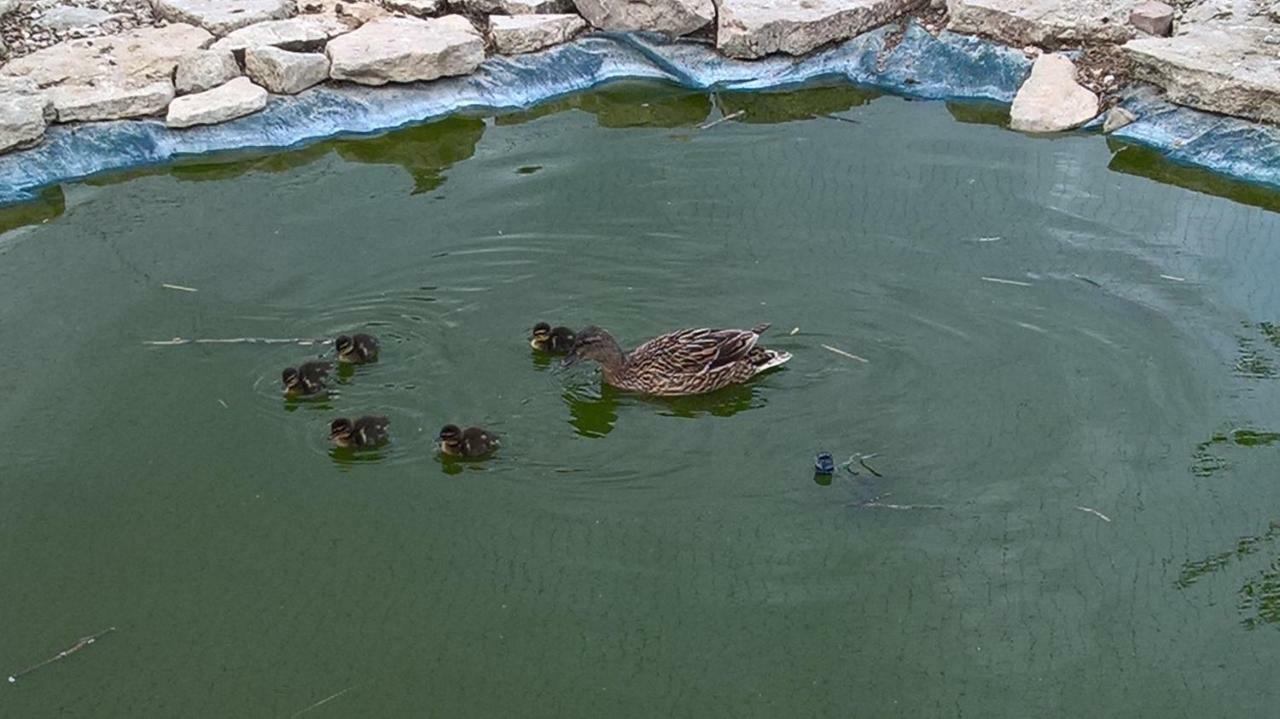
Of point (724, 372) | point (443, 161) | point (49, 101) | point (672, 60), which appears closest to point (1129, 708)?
point (724, 372)

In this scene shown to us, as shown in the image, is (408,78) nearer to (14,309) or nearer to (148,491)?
(14,309)

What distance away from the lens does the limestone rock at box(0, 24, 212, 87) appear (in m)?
8.82

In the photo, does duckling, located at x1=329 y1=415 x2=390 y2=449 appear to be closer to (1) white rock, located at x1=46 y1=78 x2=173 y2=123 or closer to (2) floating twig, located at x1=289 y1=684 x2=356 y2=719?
(2) floating twig, located at x1=289 y1=684 x2=356 y2=719

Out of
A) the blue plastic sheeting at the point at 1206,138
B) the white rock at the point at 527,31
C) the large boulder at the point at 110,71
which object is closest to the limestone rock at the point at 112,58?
the large boulder at the point at 110,71

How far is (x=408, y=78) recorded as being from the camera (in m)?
9.21

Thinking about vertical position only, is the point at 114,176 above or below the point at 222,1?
below

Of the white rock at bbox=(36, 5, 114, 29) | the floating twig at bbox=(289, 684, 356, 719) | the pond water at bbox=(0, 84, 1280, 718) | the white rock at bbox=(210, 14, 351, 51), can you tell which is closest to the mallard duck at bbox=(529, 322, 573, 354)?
the pond water at bbox=(0, 84, 1280, 718)

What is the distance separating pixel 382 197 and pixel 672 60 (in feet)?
8.46

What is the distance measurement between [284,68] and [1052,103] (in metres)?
4.78

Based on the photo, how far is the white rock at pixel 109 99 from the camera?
8.55 meters

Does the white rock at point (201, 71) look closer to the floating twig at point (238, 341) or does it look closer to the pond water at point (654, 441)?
the pond water at point (654, 441)

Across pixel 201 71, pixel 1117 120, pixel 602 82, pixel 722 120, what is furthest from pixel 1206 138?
pixel 201 71

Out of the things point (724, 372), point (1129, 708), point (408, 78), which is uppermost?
point (408, 78)

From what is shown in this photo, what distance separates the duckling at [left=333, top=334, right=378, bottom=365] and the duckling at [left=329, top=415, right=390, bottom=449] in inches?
20.0
